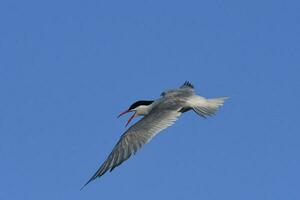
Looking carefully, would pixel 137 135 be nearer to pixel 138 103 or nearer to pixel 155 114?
pixel 155 114

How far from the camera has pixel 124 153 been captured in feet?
50.6

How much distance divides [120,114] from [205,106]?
9.25 ft

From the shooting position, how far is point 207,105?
18469 mm

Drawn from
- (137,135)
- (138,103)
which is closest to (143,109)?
(138,103)

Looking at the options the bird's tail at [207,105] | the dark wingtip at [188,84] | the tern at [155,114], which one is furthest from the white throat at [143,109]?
the dark wingtip at [188,84]

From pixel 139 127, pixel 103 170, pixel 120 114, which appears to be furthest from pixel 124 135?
pixel 120 114

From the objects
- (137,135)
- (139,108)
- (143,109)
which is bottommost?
(137,135)

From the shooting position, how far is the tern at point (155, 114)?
1544 centimetres

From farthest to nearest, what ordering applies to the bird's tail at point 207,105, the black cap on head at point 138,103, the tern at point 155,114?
the black cap on head at point 138,103 → the bird's tail at point 207,105 → the tern at point 155,114

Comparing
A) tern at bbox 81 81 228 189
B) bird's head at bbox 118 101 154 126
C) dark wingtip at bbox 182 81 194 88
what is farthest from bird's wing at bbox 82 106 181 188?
dark wingtip at bbox 182 81 194 88

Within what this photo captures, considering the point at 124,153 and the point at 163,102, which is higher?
the point at 163,102

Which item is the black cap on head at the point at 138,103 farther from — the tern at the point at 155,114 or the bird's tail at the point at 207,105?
the bird's tail at the point at 207,105

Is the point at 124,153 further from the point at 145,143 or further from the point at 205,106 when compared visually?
the point at 205,106

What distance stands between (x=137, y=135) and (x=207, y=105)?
2878 mm
